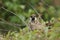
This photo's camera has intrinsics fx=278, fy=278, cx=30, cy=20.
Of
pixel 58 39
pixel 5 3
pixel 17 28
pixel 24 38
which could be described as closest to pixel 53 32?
pixel 58 39

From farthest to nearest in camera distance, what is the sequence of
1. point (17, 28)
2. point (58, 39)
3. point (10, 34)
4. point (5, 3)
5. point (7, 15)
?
point (5, 3) → point (7, 15) → point (17, 28) → point (10, 34) → point (58, 39)

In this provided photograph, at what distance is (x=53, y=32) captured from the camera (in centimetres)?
205

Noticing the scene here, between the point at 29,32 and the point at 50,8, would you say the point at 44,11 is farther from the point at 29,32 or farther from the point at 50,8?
the point at 29,32

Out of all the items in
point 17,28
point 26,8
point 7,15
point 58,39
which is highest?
point 26,8

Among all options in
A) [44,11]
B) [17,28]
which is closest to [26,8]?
[44,11]

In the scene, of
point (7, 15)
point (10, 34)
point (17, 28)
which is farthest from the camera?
point (7, 15)

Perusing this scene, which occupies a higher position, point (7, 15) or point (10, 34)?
point (7, 15)

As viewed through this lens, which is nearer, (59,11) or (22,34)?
(22,34)

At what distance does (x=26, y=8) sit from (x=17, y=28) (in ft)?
5.44

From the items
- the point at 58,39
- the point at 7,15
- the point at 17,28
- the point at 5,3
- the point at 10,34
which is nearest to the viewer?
the point at 58,39

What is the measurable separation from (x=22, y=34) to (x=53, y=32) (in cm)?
25

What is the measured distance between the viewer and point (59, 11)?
4.25m

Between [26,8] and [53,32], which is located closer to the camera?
[53,32]

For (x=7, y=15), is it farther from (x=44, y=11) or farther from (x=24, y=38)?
(x=24, y=38)
